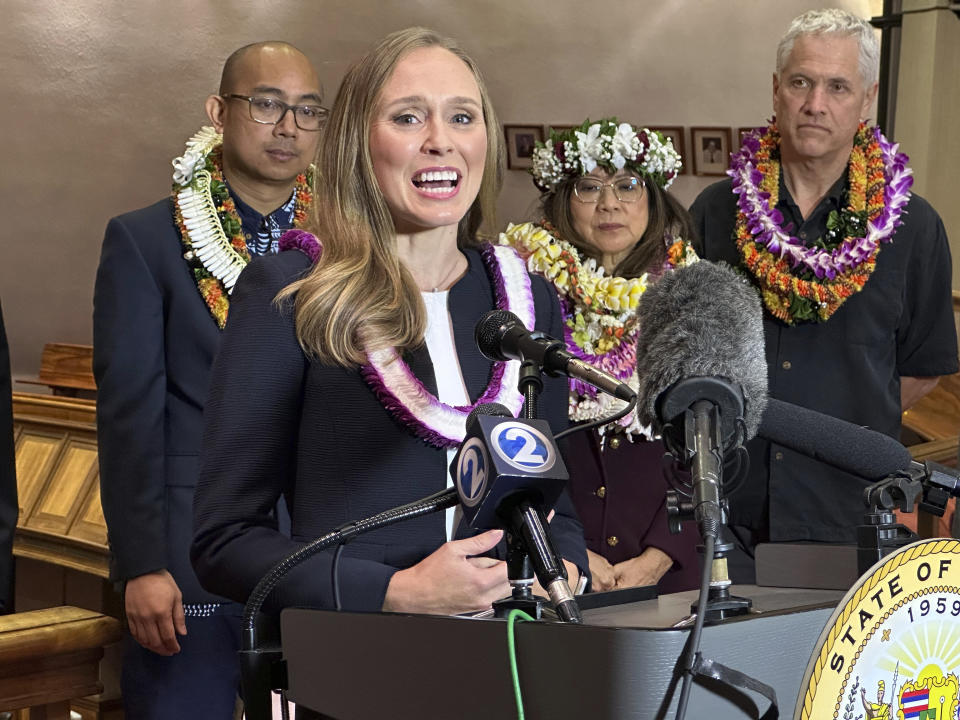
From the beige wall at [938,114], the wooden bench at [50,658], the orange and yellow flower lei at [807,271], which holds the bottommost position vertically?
the wooden bench at [50,658]

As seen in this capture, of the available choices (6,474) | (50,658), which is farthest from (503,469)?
(6,474)

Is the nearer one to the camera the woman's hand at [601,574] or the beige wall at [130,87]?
the woman's hand at [601,574]

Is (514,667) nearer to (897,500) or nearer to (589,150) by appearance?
(897,500)

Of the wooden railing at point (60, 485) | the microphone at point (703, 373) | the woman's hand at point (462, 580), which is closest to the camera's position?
the microphone at point (703, 373)

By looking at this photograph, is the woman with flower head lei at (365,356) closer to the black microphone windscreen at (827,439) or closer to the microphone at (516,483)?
the microphone at (516,483)

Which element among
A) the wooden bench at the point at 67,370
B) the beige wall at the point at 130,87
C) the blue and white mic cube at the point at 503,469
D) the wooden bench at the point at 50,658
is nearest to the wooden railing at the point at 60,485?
the wooden bench at the point at 50,658

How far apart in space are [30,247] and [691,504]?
7077mm

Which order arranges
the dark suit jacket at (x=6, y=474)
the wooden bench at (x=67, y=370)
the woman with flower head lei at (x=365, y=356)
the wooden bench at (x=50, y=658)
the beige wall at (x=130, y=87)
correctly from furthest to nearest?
the beige wall at (x=130, y=87), the wooden bench at (x=67, y=370), the dark suit jacket at (x=6, y=474), the wooden bench at (x=50, y=658), the woman with flower head lei at (x=365, y=356)

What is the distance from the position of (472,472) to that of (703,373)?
200 mm

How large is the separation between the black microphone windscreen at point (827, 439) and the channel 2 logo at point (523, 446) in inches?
7.5

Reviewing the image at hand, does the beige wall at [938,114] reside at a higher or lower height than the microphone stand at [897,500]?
higher

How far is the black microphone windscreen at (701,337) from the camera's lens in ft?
3.12

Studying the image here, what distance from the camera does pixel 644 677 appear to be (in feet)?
2.61

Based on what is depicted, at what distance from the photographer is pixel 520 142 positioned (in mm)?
8203
